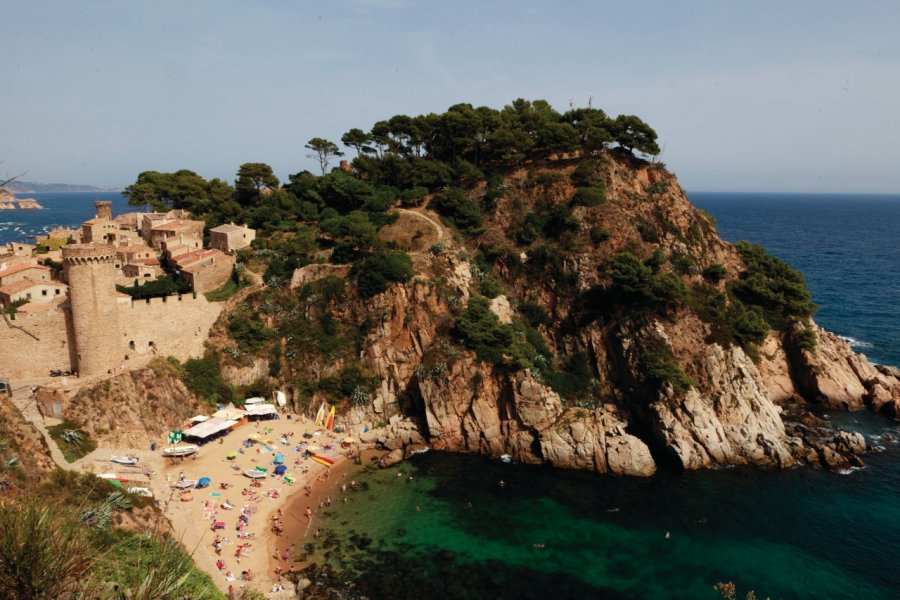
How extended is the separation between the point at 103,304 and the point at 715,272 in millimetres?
52844

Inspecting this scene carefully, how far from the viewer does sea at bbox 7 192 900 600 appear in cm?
2961

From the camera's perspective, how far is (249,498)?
3578 centimetres

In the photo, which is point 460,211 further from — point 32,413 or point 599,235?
point 32,413

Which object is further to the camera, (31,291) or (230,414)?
(230,414)

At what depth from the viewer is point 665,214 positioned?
57.0 m

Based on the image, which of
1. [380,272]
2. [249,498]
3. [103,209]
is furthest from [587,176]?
[103,209]

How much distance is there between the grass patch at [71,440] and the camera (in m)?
34.4

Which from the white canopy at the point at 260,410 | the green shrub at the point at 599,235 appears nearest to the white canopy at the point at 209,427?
the white canopy at the point at 260,410

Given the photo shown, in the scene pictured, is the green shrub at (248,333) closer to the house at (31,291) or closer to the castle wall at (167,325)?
the castle wall at (167,325)

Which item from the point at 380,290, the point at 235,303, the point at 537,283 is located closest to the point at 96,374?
the point at 235,303

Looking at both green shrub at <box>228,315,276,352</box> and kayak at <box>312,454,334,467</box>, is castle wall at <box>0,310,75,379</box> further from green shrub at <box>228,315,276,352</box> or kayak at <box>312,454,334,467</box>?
kayak at <box>312,454,334,467</box>

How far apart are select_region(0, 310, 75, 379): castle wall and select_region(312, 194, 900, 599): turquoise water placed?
900 inches

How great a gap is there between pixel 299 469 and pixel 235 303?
58.2ft

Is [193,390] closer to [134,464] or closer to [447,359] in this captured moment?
[134,464]
